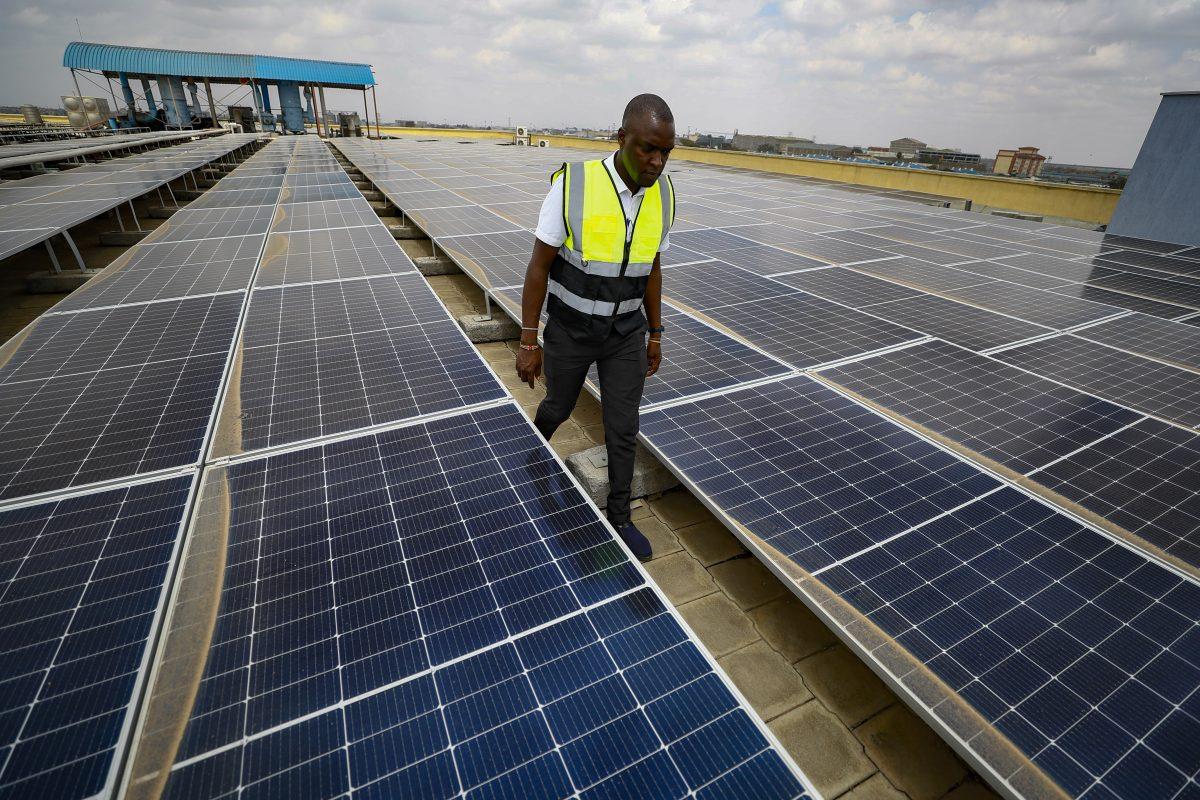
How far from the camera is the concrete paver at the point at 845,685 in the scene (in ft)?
8.55

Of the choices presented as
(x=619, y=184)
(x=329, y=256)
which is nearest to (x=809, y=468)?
(x=619, y=184)

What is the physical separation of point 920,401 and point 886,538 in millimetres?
1794

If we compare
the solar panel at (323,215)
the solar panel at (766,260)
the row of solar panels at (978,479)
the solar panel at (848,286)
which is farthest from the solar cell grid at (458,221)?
the solar panel at (848,286)

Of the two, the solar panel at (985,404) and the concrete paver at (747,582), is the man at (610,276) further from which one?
the solar panel at (985,404)

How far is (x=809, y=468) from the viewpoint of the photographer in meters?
3.22

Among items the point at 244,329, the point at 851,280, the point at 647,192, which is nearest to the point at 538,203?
the point at 851,280

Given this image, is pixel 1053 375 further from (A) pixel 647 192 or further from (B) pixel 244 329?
(B) pixel 244 329

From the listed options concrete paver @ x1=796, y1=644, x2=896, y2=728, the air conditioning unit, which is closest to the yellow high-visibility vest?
concrete paver @ x1=796, y1=644, x2=896, y2=728

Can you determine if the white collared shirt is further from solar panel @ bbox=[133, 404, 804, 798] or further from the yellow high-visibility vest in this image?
solar panel @ bbox=[133, 404, 804, 798]

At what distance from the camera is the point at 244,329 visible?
178 inches

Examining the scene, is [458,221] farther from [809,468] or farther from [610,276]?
[809,468]

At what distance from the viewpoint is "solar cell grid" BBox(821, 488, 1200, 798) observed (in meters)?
1.84

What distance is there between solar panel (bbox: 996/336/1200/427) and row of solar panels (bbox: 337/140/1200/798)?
0.08 ft

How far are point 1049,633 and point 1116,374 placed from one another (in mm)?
3741
